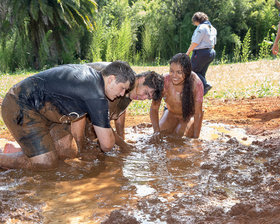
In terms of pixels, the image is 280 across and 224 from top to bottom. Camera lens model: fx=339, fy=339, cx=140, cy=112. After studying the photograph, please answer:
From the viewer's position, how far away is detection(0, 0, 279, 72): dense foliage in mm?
15227

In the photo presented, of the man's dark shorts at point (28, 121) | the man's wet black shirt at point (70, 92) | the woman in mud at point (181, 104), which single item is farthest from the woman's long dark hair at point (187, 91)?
the man's dark shorts at point (28, 121)

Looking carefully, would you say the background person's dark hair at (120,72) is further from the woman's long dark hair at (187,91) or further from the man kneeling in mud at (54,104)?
the woman's long dark hair at (187,91)

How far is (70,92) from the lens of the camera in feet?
10.3

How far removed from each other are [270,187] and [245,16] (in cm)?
1674

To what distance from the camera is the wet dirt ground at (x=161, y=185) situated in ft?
8.29

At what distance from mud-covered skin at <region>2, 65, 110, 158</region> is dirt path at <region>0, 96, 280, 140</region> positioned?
1614mm

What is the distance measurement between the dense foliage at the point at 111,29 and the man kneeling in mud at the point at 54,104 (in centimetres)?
1170

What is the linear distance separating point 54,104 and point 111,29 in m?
15.1

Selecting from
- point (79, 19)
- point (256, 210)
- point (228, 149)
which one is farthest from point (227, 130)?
point (79, 19)

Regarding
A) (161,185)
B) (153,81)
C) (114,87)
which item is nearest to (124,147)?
(153,81)

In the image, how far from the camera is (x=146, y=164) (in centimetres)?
390

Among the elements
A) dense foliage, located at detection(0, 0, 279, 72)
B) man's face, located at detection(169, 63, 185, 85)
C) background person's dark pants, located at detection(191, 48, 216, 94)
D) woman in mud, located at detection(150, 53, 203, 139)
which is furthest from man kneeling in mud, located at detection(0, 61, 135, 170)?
dense foliage, located at detection(0, 0, 279, 72)

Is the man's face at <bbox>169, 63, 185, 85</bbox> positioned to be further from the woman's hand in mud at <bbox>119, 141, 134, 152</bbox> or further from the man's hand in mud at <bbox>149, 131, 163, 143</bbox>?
the woman's hand in mud at <bbox>119, 141, 134, 152</bbox>

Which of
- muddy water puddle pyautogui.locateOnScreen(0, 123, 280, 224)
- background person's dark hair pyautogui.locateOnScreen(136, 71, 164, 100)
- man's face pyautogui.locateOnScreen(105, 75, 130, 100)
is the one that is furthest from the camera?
background person's dark hair pyautogui.locateOnScreen(136, 71, 164, 100)
